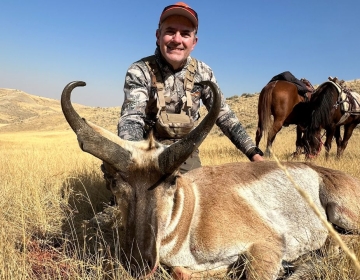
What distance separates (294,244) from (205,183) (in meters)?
1.14

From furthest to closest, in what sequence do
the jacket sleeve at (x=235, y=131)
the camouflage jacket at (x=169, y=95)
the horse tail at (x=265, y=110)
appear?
the horse tail at (x=265, y=110) → the jacket sleeve at (x=235, y=131) → the camouflage jacket at (x=169, y=95)

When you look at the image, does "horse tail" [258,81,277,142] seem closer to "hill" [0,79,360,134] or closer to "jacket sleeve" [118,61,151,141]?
"jacket sleeve" [118,61,151,141]

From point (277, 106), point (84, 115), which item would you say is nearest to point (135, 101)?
point (277, 106)

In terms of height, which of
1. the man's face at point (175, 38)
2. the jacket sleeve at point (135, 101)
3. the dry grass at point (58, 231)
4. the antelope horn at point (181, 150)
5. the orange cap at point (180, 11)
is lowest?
the dry grass at point (58, 231)

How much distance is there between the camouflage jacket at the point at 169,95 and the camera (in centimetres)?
451

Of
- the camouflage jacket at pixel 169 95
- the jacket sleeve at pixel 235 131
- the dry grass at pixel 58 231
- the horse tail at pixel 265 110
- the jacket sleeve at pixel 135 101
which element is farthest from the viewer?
the horse tail at pixel 265 110

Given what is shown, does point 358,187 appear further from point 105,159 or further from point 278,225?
point 105,159

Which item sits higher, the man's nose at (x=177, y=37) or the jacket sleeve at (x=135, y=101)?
the man's nose at (x=177, y=37)

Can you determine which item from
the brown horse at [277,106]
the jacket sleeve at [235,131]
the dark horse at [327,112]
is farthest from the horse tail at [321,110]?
the jacket sleeve at [235,131]

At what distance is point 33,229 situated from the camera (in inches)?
168

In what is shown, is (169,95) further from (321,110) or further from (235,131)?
(321,110)

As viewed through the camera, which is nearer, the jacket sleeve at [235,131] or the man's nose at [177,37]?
the man's nose at [177,37]

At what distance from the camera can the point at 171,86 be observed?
16.7 ft

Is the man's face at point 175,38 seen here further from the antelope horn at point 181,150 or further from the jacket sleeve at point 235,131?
the antelope horn at point 181,150
